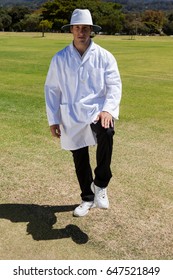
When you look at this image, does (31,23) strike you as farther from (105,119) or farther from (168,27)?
(105,119)

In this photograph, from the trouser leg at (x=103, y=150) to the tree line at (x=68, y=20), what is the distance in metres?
84.9

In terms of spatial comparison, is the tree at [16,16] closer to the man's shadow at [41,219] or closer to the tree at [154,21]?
the tree at [154,21]

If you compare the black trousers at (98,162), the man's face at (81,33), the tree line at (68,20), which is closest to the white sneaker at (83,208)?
Answer: the black trousers at (98,162)

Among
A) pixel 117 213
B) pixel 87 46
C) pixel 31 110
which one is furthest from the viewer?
pixel 31 110

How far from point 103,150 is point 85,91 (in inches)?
21.1

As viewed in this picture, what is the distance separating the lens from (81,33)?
3.38 metres

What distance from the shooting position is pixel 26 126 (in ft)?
23.7

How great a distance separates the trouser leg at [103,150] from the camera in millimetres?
3383

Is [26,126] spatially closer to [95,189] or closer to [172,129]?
[172,129]

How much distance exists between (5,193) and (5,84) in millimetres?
8611

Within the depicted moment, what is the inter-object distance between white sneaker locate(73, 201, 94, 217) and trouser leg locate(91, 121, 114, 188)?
313 mm

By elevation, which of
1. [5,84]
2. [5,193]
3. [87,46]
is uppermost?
[87,46]

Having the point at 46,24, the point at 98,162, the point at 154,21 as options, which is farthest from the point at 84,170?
the point at 154,21
